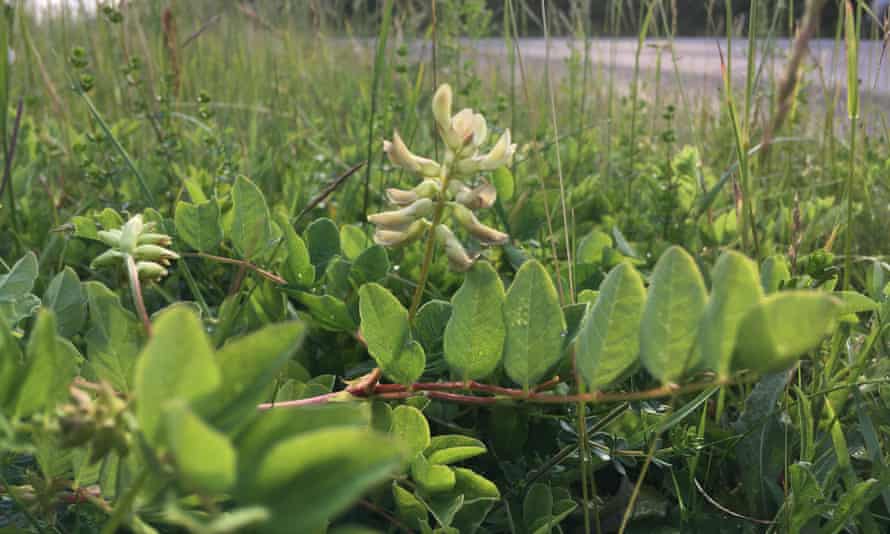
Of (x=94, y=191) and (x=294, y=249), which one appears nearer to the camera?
(x=294, y=249)

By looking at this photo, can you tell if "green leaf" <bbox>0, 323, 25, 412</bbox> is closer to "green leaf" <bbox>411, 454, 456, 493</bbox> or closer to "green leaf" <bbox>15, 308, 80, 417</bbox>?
"green leaf" <bbox>15, 308, 80, 417</bbox>

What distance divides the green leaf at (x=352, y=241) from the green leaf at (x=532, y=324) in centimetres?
46

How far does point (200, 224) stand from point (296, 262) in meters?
0.14

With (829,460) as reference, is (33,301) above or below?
above

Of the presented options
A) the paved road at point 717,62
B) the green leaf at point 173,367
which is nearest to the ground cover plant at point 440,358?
the green leaf at point 173,367

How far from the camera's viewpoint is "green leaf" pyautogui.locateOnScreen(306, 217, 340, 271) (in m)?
1.05

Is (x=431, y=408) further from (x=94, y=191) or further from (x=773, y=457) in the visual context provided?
(x=94, y=191)

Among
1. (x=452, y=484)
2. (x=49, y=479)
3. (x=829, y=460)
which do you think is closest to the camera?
(x=49, y=479)

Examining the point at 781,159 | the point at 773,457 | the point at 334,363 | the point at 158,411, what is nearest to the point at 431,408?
the point at 334,363

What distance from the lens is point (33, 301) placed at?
78cm

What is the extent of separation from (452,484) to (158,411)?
37 centimetres

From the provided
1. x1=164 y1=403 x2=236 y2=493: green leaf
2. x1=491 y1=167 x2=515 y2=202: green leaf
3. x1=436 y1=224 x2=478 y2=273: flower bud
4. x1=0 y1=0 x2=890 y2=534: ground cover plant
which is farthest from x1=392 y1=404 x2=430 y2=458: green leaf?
x1=491 y1=167 x2=515 y2=202: green leaf

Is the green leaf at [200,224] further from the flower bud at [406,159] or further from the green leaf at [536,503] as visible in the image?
the green leaf at [536,503]

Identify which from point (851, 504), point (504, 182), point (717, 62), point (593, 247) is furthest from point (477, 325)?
point (717, 62)
